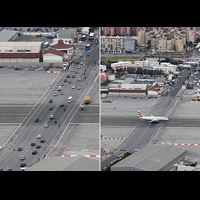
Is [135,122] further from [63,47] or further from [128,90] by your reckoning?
[63,47]

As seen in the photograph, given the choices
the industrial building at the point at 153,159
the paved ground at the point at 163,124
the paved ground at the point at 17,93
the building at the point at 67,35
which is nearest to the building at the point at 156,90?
the paved ground at the point at 163,124

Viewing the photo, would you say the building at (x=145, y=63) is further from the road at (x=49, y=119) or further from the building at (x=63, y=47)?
the road at (x=49, y=119)

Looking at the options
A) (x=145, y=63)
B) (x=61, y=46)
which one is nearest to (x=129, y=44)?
(x=145, y=63)

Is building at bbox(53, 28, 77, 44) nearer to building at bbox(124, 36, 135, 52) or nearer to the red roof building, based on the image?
the red roof building

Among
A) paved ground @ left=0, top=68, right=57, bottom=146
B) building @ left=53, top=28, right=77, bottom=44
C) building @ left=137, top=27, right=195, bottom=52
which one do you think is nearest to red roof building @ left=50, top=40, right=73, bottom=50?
building @ left=53, top=28, right=77, bottom=44

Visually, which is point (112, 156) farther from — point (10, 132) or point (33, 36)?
point (33, 36)

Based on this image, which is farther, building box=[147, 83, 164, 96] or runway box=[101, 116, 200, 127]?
building box=[147, 83, 164, 96]
